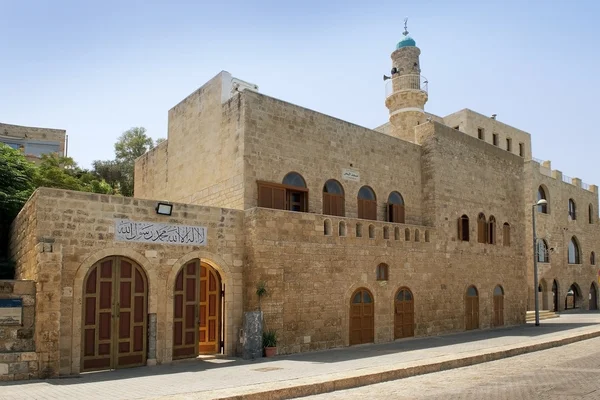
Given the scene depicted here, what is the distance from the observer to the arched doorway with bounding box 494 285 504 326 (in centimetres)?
2047

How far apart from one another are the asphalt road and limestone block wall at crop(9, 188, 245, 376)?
4562 mm

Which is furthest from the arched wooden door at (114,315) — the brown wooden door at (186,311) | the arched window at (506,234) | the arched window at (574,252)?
the arched window at (574,252)

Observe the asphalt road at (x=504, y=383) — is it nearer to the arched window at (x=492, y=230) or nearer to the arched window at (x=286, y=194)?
the arched window at (x=286, y=194)

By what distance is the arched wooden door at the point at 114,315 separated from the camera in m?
10.3

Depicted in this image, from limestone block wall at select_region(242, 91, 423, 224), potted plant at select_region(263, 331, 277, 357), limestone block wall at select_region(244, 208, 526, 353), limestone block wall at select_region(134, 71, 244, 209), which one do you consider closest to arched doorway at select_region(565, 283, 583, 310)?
limestone block wall at select_region(244, 208, 526, 353)

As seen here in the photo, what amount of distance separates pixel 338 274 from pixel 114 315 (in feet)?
19.8

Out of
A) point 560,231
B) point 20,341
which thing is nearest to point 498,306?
point 560,231

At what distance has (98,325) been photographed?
10.4 m

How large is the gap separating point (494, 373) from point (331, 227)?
562 centimetres

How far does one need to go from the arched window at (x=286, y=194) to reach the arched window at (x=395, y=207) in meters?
3.68

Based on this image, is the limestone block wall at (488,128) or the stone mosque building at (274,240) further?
the limestone block wall at (488,128)

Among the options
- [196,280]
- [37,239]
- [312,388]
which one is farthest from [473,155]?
[37,239]

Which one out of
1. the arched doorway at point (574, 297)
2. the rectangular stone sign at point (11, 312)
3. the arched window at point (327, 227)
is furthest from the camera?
the arched doorway at point (574, 297)

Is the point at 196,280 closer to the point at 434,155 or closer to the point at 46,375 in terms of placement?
the point at 46,375
